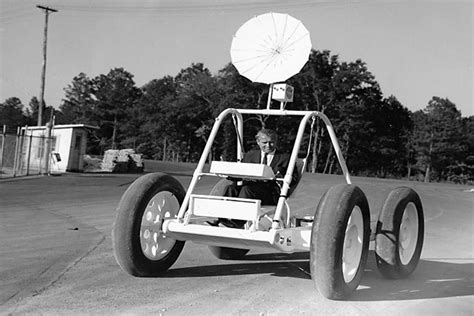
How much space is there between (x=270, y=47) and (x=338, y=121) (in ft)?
194

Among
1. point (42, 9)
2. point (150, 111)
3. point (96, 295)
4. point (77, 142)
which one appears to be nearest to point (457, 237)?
point (96, 295)

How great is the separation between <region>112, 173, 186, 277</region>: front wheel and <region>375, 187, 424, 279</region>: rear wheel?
2.31 metres

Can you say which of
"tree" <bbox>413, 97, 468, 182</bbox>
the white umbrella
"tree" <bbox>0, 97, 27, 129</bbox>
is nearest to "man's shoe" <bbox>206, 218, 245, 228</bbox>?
the white umbrella

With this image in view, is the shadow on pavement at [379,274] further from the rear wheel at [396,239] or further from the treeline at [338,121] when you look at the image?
the treeline at [338,121]

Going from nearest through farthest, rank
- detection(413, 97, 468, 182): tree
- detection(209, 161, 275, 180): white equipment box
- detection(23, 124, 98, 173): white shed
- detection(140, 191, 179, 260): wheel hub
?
detection(209, 161, 275, 180): white equipment box → detection(140, 191, 179, 260): wheel hub → detection(23, 124, 98, 173): white shed → detection(413, 97, 468, 182): tree

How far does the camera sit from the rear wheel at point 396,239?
6.36 meters

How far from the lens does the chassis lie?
5.10 m

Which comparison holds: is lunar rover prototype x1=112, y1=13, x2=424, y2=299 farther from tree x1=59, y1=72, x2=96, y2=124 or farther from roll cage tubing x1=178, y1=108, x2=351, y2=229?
tree x1=59, y1=72, x2=96, y2=124

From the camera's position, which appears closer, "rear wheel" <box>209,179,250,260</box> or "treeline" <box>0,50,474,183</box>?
"rear wheel" <box>209,179,250,260</box>

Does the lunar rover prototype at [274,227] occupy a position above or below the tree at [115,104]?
below

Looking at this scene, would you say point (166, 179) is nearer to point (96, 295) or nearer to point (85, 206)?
point (96, 295)

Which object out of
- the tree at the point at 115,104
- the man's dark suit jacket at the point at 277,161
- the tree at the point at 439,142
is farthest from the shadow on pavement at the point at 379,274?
the tree at the point at 115,104

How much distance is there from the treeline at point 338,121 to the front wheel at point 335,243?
48.0 m

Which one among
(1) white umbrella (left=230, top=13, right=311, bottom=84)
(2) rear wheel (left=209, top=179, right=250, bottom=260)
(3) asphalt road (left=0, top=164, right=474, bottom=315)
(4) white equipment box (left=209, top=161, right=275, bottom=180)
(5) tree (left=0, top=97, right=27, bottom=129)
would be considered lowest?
(3) asphalt road (left=0, top=164, right=474, bottom=315)
